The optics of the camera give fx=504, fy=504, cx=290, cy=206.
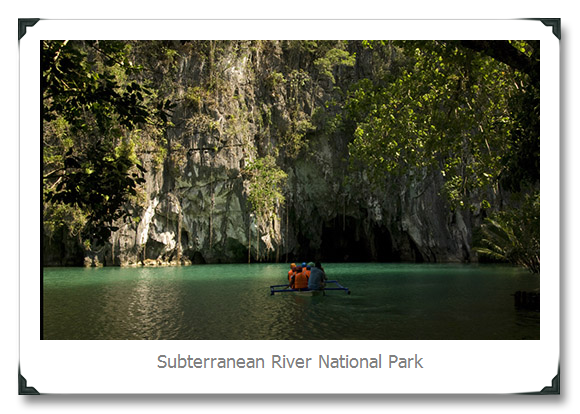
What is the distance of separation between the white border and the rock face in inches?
874

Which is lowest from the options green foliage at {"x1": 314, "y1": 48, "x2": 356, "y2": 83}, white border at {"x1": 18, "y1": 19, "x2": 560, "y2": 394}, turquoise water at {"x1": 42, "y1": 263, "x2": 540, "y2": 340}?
turquoise water at {"x1": 42, "y1": 263, "x2": 540, "y2": 340}

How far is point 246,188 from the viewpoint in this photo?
30875 mm

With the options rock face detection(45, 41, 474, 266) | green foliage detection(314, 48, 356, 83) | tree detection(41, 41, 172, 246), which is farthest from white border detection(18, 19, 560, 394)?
green foliage detection(314, 48, 356, 83)

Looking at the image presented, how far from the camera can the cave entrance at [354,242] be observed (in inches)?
1378

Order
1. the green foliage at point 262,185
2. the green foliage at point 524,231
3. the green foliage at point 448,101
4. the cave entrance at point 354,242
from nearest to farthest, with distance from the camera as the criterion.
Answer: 1. the green foliage at point 448,101
2. the green foliage at point 524,231
3. the green foliage at point 262,185
4. the cave entrance at point 354,242

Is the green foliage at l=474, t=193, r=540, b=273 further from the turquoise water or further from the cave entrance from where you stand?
the cave entrance

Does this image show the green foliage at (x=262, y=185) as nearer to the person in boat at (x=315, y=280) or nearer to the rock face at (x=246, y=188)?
the rock face at (x=246, y=188)

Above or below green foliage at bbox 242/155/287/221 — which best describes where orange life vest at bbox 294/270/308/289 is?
below

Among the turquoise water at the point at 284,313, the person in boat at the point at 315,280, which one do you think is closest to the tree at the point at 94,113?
the turquoise water at the point at 284,313

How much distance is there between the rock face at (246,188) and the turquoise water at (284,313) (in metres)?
14.1

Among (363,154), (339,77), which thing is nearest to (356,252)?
(339,77)

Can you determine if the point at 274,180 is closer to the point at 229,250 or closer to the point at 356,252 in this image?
the point at 229,250

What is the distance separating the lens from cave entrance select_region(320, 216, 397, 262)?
35.0 m

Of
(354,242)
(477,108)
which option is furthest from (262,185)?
(477,108)
